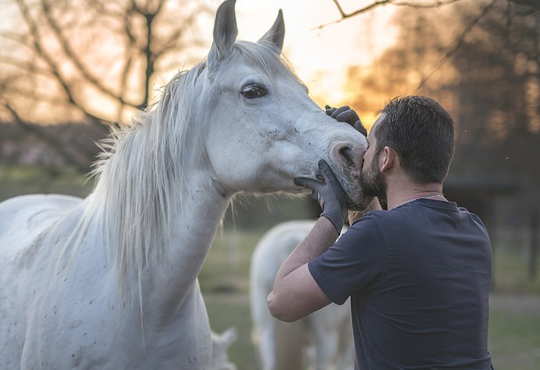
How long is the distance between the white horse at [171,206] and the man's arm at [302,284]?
310 mm

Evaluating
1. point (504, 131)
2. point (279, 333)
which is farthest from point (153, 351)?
point (504, 131)

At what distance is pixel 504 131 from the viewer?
480 inches

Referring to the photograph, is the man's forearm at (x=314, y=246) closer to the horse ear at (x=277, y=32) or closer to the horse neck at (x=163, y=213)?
the horse neck at (x=163, y=213)

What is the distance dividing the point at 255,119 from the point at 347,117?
0.34 meters

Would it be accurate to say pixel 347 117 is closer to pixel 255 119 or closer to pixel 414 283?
pixel 255 119

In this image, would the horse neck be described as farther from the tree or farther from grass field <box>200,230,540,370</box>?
the tree

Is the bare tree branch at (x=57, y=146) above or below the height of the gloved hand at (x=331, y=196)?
below

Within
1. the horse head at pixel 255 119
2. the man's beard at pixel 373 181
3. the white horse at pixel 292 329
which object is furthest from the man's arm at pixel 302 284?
the white horse at pixel 292 329

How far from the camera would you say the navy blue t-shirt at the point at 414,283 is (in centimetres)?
170

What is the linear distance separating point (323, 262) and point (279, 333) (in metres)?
3.96

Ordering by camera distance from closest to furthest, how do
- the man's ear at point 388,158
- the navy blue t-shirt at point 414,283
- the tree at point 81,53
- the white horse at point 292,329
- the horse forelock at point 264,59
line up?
the navy blue t-shirt at point 414,283 < the man's ear at point 388,158 < the horse forelock at point 264,59 < the white horse at point 292,329 < the tree at point 81,53

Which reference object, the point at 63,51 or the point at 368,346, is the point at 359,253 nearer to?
the point at 368,346

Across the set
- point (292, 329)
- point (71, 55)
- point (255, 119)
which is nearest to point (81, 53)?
point (71, 55)

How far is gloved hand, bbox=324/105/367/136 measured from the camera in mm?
2156
